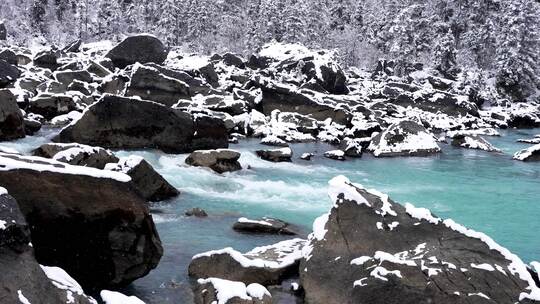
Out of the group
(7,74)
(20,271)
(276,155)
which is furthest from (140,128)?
(20,271)

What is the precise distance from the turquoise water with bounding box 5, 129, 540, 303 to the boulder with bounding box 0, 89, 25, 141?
523 mm

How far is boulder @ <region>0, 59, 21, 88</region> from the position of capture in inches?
1203

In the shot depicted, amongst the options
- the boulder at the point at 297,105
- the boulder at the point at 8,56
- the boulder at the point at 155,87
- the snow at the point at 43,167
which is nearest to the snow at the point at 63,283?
the snow at the point at 43,167

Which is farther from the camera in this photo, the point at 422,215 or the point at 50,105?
the point at 50,105

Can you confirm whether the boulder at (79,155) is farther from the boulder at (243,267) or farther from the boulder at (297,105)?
the boulder at (297,105)

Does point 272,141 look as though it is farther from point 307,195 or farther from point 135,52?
point 135,52

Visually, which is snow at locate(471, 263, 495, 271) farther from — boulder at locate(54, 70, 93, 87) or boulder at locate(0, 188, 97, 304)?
boulder at locate(54, 70, 93, 87)

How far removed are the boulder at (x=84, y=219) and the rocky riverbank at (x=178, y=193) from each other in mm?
17

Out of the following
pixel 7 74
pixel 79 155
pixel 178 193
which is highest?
pixel 7 74

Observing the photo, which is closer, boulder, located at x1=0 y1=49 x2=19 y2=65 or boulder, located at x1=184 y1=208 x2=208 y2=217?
boulder, located at x1=184 y1=208 x2=208 y2=217

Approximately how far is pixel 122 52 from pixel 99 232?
128ft

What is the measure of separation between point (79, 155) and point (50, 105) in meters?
14.7

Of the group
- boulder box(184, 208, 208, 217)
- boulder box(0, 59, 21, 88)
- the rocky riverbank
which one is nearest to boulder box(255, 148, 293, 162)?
the rocky riverbank

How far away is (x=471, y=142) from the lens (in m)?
33.5
